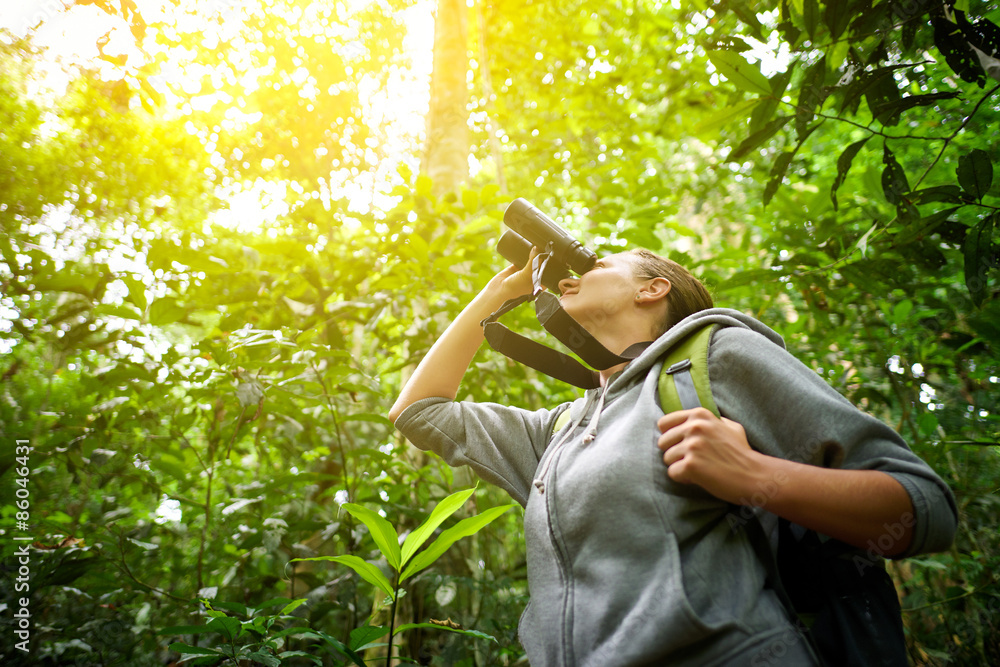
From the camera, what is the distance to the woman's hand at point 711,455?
0.74m

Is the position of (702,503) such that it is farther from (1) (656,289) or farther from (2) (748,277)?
(2) (748,277)

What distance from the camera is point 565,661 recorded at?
80cm

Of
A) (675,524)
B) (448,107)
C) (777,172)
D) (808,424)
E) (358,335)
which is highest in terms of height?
(448,107)

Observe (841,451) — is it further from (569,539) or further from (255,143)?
(255,143)

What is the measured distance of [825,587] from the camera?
0.80 m

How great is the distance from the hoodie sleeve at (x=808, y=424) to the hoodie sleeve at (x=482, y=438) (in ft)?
1.80

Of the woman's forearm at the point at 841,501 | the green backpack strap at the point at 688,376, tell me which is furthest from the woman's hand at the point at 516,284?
the woman's forearm at the point at 841,501

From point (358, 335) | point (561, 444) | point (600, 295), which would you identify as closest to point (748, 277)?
point (600, 295)

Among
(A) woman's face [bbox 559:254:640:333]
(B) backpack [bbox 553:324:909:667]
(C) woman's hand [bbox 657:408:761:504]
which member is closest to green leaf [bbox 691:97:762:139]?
(A) woman's face [bbox 559:254:640:333]

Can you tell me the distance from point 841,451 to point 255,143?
3.95 m

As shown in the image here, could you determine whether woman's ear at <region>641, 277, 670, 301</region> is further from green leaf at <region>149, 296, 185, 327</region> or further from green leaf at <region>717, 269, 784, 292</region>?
Answer: green leaf at <region>149, 296, 185, 327</region>

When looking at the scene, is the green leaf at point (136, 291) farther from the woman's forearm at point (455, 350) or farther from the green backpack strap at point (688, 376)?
the green backpack strap at point (688, 376)

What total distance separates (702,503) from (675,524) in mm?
72

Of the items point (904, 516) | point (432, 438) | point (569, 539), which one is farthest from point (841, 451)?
point (432, 438)
